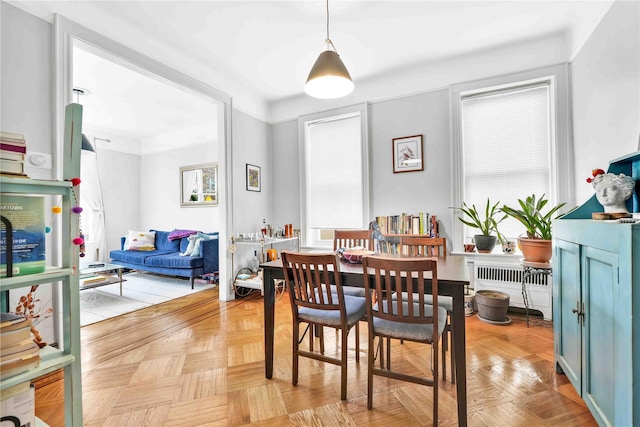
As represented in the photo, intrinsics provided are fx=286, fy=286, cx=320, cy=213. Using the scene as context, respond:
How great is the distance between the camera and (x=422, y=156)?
3.63m

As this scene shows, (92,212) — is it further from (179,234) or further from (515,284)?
(515,284)

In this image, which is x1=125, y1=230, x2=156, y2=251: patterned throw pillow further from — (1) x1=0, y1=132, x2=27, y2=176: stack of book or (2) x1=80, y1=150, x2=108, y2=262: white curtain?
(1) x1=0, y1=132, x2=27, y2=176: stack of book

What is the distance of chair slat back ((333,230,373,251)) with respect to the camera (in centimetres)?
295

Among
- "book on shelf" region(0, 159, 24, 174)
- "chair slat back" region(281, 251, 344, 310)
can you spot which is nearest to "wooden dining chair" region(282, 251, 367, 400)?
"chair slat back" region(281, 251, 344, 310)

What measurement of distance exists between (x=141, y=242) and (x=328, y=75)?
5283mm

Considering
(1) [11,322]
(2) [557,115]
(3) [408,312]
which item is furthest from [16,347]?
(2) [557,115]

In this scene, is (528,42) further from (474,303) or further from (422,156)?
(474,303)

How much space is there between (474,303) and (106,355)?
3.61 m

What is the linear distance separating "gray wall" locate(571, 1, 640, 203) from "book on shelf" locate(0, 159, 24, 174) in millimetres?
3334

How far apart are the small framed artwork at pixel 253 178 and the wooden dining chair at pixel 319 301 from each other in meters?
2.59

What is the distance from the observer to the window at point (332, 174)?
405cm

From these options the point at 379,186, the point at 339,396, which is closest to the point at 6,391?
the point at 339,396

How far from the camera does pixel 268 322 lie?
78.9 inches

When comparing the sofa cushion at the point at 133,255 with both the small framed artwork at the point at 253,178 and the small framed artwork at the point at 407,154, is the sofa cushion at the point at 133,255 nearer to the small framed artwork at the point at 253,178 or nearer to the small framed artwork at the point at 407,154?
the small framed artwork at the point at 253,178
